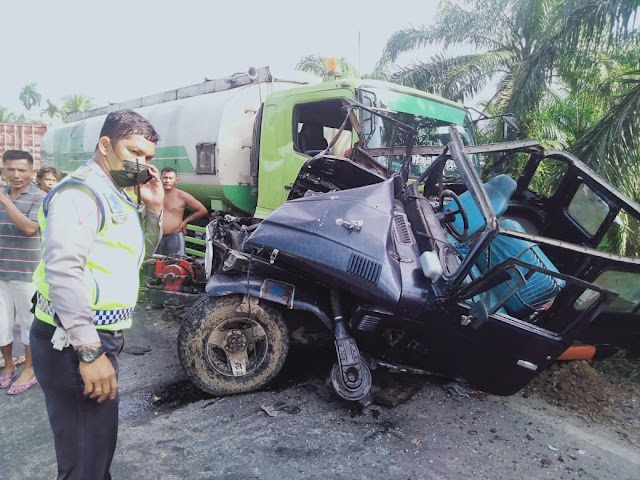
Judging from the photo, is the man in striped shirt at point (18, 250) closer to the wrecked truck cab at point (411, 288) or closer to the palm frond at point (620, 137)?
the wrecked truck cab at point (411, 288)

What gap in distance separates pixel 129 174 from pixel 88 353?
0.64 m

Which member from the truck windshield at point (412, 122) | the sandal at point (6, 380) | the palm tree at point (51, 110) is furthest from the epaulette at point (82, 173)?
the palm tree at point (51, 110)

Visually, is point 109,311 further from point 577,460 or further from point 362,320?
point 577,460

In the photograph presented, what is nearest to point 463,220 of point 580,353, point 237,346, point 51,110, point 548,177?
point 580,353

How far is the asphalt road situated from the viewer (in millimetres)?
2547

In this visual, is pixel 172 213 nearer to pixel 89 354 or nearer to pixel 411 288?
pixel 411 288

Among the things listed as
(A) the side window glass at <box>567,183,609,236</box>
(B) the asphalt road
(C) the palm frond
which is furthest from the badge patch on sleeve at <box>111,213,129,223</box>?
(C) the palm frond

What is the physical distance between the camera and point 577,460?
8.86ft

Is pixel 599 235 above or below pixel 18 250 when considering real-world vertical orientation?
above

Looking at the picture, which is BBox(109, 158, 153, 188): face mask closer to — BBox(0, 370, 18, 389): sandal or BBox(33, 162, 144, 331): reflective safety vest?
BBox(33, 162, 144, 331): reflective safety vest

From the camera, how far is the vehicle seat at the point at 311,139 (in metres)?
5.08

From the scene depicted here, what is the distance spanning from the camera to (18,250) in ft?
11.1

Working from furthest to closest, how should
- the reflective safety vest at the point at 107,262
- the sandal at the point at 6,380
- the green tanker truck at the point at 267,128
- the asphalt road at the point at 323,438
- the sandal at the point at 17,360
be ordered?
the green tanker truck at the point at 267,128 < the sandal at the point at 17,360 < the sandal at the point at 6,380 < the asphalt road at the point at 323,438 < the reflective safety vest at the point at 107,262

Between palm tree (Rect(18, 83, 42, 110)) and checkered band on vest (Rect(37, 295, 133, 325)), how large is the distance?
70.9 m
